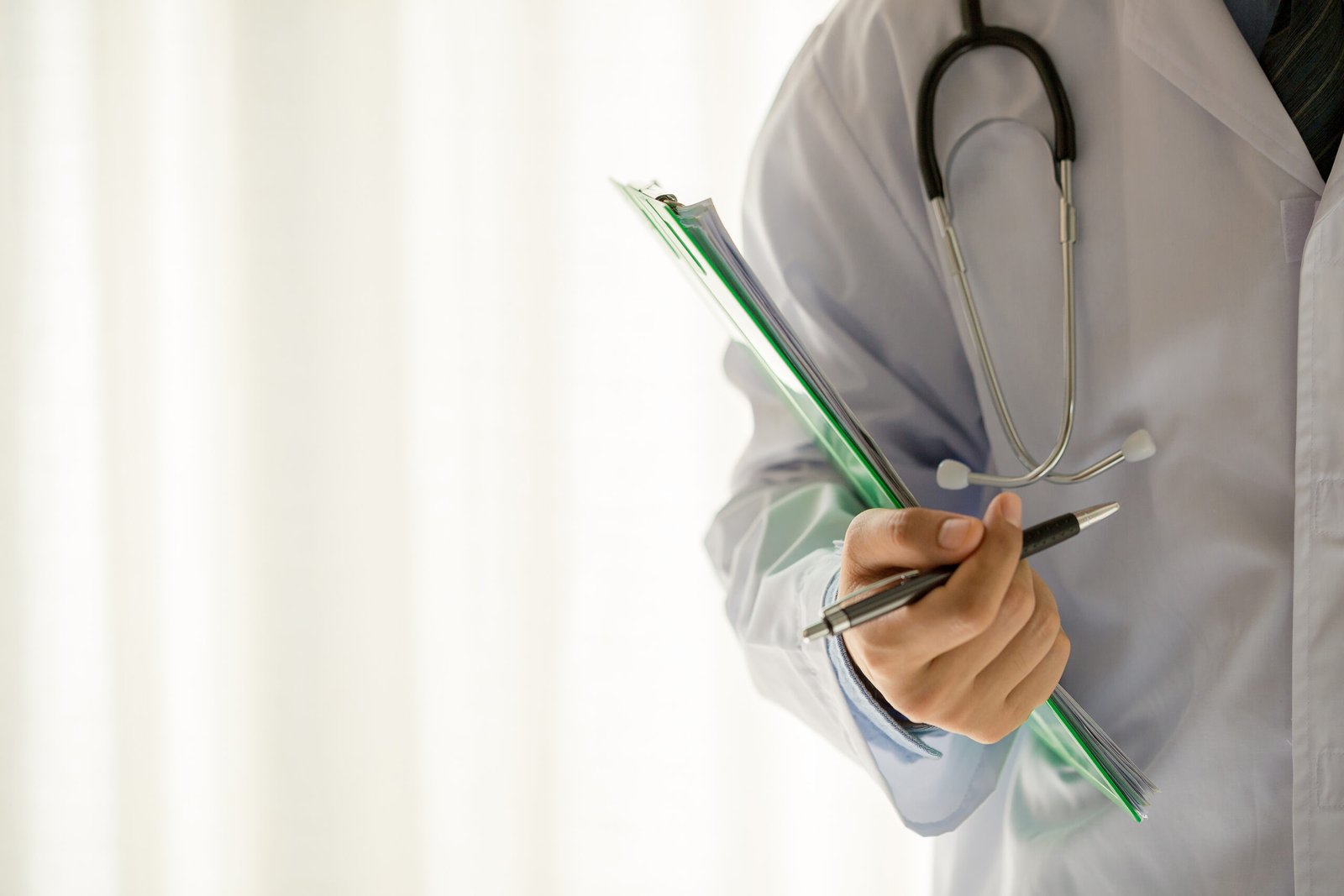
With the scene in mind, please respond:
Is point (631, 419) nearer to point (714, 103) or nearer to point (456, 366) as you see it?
point (456, 366)

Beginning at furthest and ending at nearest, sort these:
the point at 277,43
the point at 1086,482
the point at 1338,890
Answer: the point at 277,43
the point at 1086,482
the point at 1338,890

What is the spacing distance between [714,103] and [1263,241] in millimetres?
774

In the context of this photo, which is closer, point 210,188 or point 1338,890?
point 1338,890

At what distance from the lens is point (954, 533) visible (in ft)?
1.42

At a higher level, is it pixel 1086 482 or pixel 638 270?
pixel 638 270

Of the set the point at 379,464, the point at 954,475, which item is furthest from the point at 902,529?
the point at 379,464

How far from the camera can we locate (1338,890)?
1.84ft

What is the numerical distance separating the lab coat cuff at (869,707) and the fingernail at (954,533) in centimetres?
14

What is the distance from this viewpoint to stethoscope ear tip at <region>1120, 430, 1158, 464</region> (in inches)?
24.1

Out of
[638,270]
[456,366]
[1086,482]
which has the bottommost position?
[1086,482]

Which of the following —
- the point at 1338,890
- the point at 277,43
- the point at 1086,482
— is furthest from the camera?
the point at 277,43

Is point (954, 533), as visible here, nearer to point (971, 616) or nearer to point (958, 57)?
point (971, 616)

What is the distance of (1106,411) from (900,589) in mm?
305

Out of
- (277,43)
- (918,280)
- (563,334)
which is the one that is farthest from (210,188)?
(918,280)
